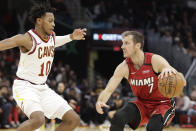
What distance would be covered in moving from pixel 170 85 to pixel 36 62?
203 cm

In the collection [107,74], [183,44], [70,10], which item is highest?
[70,10]

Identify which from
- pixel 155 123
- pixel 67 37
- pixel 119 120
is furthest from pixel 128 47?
pixel 67 37

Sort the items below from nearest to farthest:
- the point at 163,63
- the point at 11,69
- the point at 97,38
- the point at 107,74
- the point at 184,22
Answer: the point at 163,63 → the point at 11,69 → the point at 97,38 → the point at 107,74 → the point at 184,22

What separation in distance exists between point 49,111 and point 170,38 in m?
12.8

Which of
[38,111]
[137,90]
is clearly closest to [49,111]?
[38,111]

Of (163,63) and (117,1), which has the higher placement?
(117,1)

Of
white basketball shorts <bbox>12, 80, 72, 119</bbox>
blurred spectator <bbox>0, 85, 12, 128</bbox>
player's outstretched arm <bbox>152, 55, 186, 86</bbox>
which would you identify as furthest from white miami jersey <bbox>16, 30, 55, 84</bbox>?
blurred spectator <bbox>0, 85, 12, 128</bbox>

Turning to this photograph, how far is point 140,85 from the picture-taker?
6.22m

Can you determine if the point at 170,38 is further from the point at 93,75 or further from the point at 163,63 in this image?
the point at 163,63

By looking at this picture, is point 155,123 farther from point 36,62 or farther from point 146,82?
point 36,62

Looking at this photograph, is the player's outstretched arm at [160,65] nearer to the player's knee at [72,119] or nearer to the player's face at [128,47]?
the player's face at [128,47]

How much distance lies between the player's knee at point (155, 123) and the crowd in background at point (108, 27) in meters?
6.08

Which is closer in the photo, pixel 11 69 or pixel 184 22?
pixel 11 69

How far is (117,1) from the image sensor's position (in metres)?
20.5
